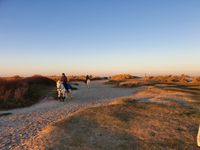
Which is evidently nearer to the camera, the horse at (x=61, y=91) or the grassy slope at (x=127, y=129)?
the grassy slope at (x=127, y=129)

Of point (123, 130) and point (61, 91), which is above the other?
point (61, 91)

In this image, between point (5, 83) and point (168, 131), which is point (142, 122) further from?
point (5, 83)

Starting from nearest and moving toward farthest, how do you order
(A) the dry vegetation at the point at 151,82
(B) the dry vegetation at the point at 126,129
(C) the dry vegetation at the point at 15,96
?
1. (B) the dry vegetation at the point at 126,129
2. (C) the dry vegetation at the point at 15,96
3. (A) the dry vegetation at the point at 151,82

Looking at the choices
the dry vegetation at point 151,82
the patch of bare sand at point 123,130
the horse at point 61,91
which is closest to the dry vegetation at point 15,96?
the horse at point 61,91

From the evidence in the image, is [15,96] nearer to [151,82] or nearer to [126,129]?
[126,129]

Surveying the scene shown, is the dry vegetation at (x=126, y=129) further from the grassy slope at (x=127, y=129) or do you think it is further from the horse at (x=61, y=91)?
the horse at (x=61, y=91)

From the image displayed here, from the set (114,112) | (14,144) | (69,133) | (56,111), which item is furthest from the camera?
(56,111)

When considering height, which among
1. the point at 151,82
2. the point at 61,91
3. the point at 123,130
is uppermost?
the point at 61,91

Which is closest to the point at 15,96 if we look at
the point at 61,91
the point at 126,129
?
the point at 61,91

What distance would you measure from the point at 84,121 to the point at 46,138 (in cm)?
389

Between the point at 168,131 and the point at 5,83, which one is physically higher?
the point at 5,83

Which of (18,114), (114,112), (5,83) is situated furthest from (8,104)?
(114,112)

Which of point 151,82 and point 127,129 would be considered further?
point 151,82

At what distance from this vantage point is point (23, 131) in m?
15.6
